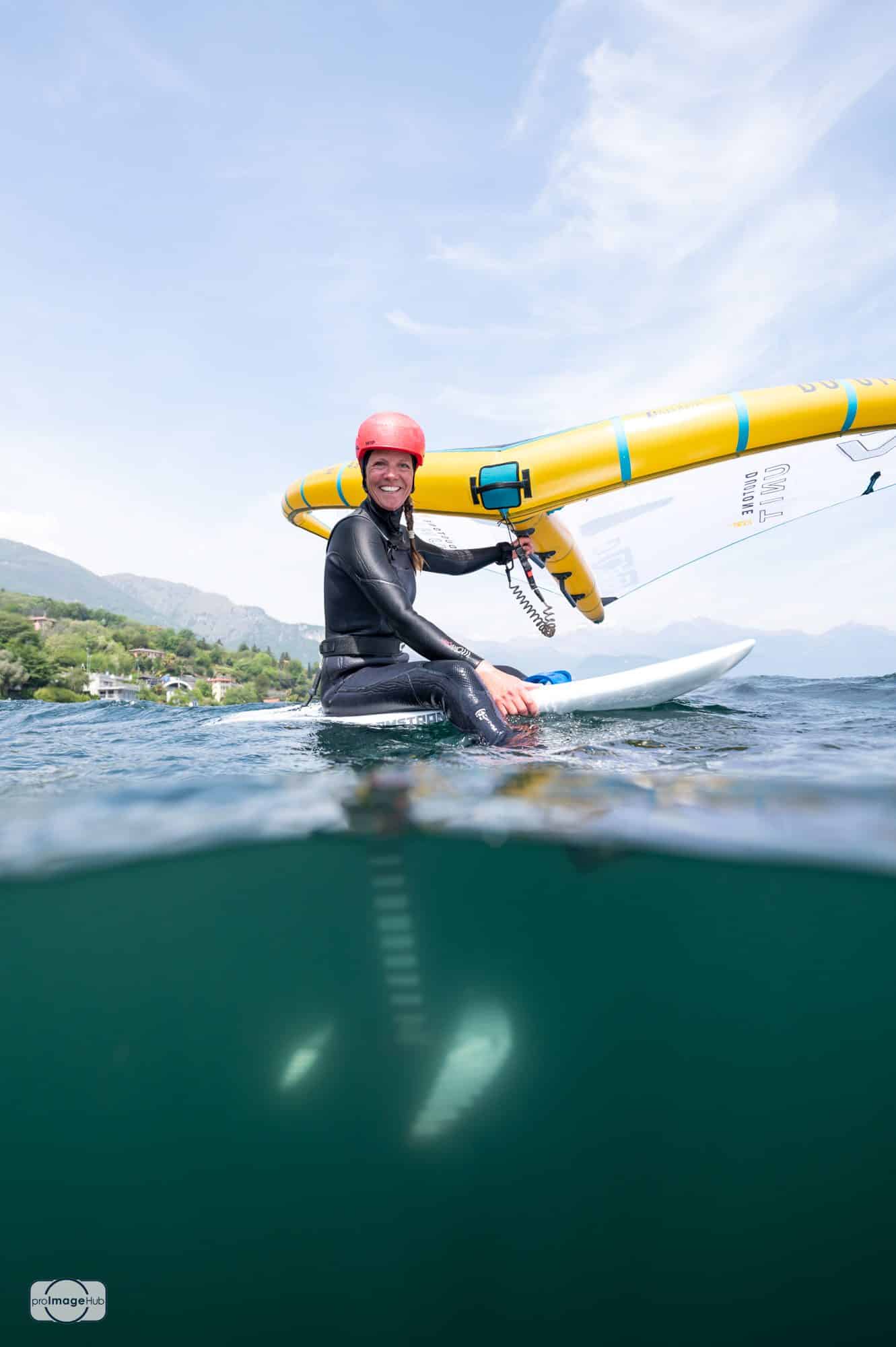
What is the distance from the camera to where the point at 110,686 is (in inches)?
2598

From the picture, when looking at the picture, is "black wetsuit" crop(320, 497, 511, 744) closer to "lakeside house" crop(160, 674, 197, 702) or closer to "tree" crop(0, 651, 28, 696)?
"tree" crop(0, 651, 28, 696)

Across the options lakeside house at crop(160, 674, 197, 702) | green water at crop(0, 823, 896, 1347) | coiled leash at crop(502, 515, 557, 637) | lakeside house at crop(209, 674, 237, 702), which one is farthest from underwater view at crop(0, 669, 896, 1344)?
lakeside house at crop(209, 674, 237, 702)

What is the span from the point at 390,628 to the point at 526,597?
3574mm

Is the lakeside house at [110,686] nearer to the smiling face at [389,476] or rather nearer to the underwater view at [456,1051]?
the smiling face at [389,476]

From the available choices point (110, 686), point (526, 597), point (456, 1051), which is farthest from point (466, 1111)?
point (110, 686)

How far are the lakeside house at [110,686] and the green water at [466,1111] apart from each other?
6511cm

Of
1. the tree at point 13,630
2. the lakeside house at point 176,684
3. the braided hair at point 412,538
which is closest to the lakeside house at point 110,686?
the lakeside house at point 176,684

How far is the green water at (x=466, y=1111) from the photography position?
1641 mm

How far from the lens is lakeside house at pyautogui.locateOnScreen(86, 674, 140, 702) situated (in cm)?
6247

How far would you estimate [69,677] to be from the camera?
55312 millimetres

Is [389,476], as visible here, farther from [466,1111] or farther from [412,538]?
[466,1111]

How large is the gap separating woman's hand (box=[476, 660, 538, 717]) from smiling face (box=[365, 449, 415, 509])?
4.31 feet

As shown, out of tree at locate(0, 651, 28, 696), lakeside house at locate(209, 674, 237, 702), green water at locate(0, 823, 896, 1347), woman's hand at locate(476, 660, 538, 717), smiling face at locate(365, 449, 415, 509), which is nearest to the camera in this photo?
green water at locate(0, 823, 896, 1347)

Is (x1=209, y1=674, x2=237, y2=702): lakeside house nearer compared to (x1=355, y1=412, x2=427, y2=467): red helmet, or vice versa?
(x1=355, y1=412, x2=427, y2=467): red helmet
